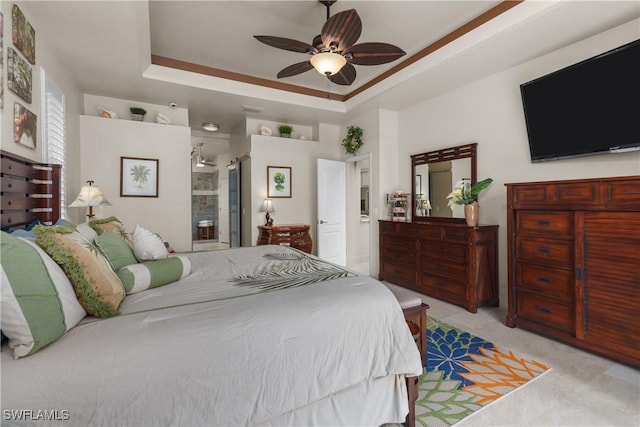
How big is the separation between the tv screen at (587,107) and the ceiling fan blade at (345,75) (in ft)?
5.70

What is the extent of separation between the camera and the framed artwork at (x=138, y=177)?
4047mm

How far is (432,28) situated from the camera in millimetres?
3020

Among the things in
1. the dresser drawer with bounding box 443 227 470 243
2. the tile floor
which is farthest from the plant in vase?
the tile floor

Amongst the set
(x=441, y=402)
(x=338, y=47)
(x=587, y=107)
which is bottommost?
(x=441, y=402)

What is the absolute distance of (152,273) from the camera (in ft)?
5.38

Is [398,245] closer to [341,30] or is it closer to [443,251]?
[443,251]

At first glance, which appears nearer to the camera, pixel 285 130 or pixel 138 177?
pixel 138 177

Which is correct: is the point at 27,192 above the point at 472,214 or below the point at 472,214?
above

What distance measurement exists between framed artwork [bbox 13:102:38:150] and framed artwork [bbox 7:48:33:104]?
100 mm

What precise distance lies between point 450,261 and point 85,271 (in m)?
3.37

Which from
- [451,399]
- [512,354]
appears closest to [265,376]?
[451,399]

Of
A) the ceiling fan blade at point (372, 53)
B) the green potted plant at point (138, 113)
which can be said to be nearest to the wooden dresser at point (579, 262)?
the ceiling fan blade at point (372, 53)

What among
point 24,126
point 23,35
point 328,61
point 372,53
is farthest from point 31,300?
point 372,53

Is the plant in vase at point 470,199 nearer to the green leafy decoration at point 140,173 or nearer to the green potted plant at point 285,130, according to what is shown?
the green potted plant at point 285,130
